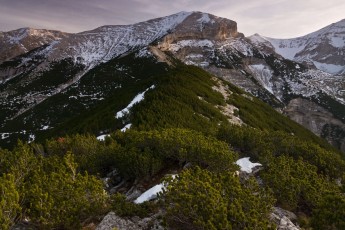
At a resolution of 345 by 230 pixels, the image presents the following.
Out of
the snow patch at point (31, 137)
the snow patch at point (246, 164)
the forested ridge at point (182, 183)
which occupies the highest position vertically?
the forested ridge at point (182, 183)

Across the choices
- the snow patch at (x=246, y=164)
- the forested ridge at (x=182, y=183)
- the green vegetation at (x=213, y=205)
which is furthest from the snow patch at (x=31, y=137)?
the green vegetation at (x=213, y=205)

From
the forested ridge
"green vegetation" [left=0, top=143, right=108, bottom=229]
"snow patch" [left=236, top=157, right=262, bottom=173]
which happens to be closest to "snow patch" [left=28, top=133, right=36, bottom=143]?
the forested ridge

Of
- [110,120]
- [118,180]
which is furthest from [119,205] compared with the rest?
[110,120]

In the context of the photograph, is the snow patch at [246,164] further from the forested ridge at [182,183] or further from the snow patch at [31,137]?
the snow patch at [31,137]

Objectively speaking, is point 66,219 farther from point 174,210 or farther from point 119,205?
point 174,210

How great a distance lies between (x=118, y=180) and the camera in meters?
31.0

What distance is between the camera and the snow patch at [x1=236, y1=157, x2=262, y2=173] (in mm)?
30072

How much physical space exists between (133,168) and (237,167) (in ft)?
25.4

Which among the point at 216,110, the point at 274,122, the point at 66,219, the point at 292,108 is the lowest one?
the point at 292,108

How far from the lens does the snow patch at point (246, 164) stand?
30.1 metres

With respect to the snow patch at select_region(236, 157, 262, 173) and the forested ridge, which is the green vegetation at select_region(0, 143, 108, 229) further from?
the snow patch at select_region(236, 157, 262, 173)

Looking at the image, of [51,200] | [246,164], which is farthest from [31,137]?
[51,200]

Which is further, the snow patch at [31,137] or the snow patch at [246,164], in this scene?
the snow patch at [31,137]

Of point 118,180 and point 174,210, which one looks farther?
point 118,180
